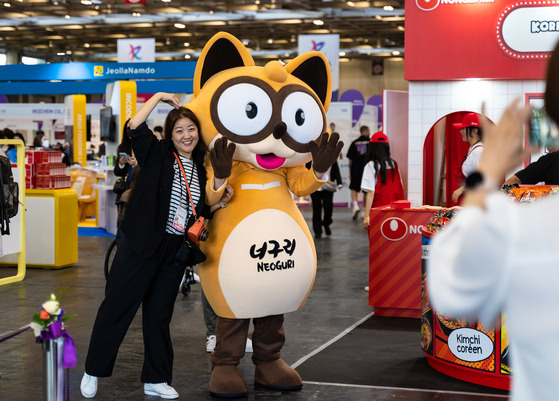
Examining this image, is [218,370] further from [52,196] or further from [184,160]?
[52,196]

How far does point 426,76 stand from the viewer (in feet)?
22.2

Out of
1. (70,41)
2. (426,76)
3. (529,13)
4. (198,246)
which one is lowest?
(198,246)

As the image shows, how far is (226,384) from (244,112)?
4.73 ft

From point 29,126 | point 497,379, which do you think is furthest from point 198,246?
point 29,126

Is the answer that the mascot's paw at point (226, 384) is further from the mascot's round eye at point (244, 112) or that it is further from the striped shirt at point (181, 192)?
the mascot's round eye at point (244, 112)

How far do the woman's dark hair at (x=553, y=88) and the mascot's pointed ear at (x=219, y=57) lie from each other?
3116mm

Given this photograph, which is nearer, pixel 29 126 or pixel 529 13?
pixel 529 13

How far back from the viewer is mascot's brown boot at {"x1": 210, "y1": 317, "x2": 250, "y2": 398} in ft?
13.5

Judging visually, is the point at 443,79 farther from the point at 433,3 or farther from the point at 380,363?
the point at 380,363

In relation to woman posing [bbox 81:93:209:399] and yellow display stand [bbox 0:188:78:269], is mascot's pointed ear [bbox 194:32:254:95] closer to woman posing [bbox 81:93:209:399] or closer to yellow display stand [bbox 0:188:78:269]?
woman posing [bbox 81:93:209:399]

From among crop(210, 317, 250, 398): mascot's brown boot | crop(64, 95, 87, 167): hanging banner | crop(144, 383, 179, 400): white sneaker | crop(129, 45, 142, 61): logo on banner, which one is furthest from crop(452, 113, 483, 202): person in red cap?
crop(129, 45, 142, 61): logo on banner

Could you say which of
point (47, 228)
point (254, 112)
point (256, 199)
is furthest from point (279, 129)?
point (47, 228)

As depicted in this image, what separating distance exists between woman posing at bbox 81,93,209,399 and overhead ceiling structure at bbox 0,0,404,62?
532 inches

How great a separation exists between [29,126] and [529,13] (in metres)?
18.5
